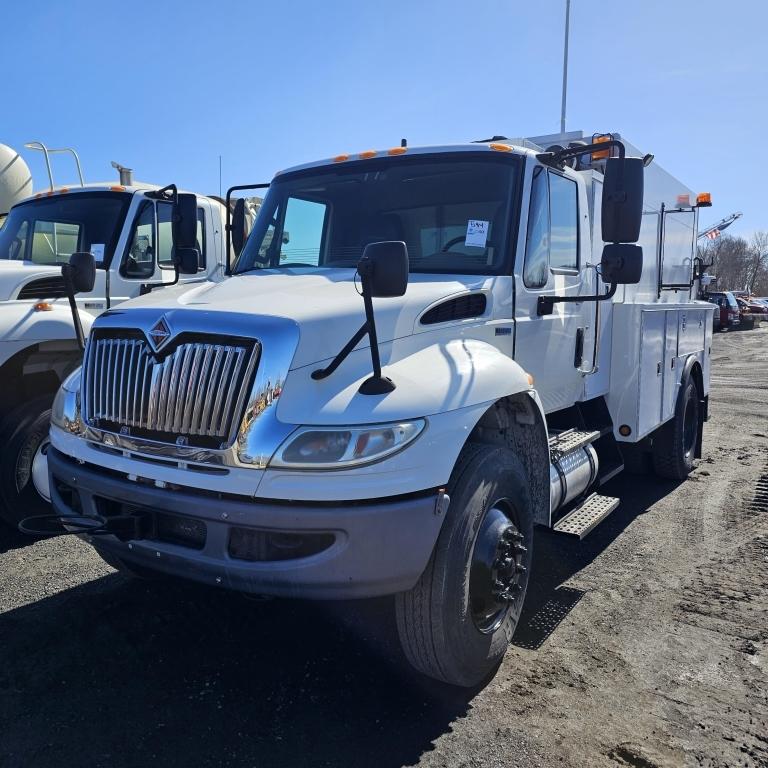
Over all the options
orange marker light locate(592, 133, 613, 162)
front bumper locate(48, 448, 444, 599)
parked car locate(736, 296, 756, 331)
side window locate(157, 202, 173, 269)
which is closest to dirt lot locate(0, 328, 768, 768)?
front bumper locate(48, 448, 444, 599)

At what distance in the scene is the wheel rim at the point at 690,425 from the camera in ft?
23.4

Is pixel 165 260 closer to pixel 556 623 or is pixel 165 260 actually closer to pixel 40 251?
pixel 40 251

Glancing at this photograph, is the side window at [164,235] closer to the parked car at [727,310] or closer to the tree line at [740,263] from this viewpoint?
the parked car at [727,310]

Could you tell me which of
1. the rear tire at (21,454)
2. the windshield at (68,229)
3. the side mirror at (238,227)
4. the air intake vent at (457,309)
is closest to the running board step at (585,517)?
the air intake vent at (457,309)

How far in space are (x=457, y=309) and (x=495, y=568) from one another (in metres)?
1.23

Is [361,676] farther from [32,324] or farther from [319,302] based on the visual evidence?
[32,324]

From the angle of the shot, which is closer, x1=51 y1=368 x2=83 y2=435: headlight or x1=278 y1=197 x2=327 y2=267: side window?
x1=51 y1=368 x2=83 y2=435: headlight

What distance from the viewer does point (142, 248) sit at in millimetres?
6137

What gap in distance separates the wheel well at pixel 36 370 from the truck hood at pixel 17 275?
0.68 meters

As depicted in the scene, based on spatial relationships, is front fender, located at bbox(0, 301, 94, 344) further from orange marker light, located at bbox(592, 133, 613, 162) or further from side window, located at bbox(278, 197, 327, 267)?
orange marker light, located at bbox(592, 133, 613, 162)

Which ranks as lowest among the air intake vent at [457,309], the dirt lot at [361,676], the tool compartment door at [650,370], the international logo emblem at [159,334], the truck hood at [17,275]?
the dirt lot at [361,676]

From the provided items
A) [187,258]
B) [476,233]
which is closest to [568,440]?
[476,233]

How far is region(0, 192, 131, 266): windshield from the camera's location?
6035 mm

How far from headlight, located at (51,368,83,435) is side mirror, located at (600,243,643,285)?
8.90 ft
